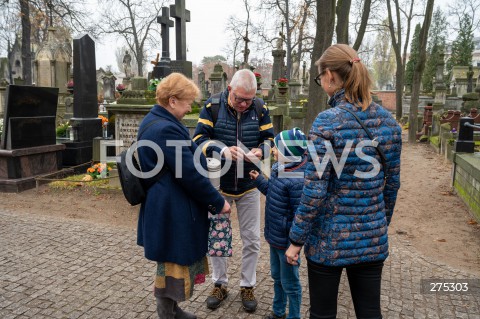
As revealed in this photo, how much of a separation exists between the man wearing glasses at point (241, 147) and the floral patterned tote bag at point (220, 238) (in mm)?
303

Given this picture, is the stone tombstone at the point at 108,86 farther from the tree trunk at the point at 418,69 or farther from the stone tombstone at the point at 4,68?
the stone tombstone at the point at 4,68

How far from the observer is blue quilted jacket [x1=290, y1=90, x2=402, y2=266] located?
6.56 feet

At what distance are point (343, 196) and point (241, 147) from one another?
1399 mm

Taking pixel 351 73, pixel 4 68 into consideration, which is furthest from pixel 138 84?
pixel 4 68

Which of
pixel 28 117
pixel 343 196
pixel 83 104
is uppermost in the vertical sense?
pixel 83 104

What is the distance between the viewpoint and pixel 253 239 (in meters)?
3.38

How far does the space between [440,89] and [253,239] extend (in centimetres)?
2338

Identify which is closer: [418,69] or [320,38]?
[320,38]

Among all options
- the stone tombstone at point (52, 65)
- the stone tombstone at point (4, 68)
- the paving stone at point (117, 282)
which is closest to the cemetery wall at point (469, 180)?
the paving stone at point (117, 282)

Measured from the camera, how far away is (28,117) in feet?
26.4

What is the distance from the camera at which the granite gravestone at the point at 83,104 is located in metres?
9.00

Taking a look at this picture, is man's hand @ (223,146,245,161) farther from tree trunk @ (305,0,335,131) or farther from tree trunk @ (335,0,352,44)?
tree trunk @ (335,0,352,44)

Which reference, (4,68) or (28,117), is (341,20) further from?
(4,68)

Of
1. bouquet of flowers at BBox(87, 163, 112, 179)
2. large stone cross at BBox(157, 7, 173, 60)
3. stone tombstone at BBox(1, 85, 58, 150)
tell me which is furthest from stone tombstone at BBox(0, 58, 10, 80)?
bouquet of flowers at BBox(87, 163, 112, 179)
